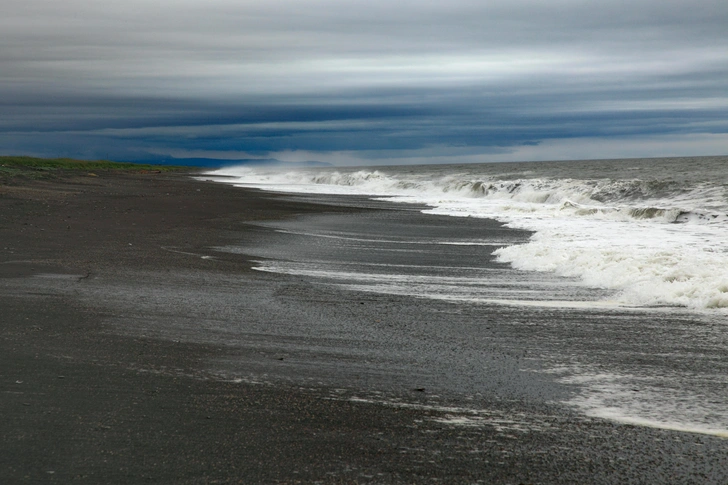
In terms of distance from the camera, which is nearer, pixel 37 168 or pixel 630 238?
pixel 630 238

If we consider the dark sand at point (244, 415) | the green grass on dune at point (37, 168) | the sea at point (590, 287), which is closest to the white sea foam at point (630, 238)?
the sea at point (590, 287)

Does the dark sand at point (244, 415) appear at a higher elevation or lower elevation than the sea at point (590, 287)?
higher

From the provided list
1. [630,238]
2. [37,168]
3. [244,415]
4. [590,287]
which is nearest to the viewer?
[244,415]

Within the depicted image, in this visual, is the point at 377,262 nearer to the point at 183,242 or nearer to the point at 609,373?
the point at 183,242

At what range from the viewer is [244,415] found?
14.0ft

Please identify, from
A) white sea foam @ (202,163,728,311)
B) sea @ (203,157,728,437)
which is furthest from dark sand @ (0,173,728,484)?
white sea foam @ (202,163,728,311)

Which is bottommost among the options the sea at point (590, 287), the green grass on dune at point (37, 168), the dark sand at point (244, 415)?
the sea at point (590, 287)

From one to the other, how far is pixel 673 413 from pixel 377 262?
776cm

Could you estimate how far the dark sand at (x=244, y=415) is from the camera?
3512 millimetres

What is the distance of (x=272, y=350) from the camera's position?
19.6 feet

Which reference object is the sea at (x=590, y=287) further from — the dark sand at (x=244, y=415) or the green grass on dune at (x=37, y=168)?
the green grass on dune at (x=37, y=168)

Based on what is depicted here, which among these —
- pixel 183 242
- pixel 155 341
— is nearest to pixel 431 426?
pixel 155 341

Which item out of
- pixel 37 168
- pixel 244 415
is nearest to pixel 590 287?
pixel 244 415

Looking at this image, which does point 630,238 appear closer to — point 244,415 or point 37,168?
point 244,415
